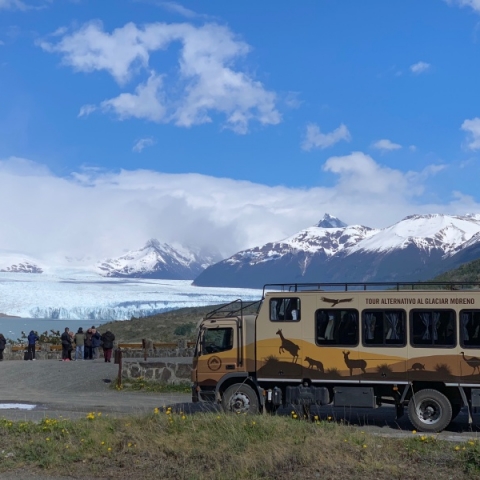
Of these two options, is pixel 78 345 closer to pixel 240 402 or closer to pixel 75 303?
pixel 240 402

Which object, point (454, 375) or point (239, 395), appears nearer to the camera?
point (454, 375)

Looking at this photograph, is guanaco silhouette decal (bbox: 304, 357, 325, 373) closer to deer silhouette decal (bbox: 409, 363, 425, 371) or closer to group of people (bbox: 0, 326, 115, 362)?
deer silhouette decal (bbox: 409, 363, 425, 371)

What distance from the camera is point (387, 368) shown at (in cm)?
1475

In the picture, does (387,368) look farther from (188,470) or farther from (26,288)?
(26,288)

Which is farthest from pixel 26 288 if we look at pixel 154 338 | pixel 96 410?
pixel 96 410

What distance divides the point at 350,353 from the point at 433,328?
162 centimetres

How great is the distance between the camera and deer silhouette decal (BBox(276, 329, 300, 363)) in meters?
15.3

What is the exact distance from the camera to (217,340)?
52.5 feet

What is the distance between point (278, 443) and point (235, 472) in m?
1.03

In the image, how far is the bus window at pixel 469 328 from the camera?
14.4 meters

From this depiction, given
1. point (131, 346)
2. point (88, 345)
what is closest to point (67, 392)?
point (88, 345)

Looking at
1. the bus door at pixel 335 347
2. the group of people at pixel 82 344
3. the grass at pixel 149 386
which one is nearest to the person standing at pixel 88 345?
the group of people at pixel 82 344

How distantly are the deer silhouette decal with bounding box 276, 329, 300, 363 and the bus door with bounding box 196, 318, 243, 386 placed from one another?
0.89m

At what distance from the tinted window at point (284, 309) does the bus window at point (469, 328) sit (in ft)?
10.1
